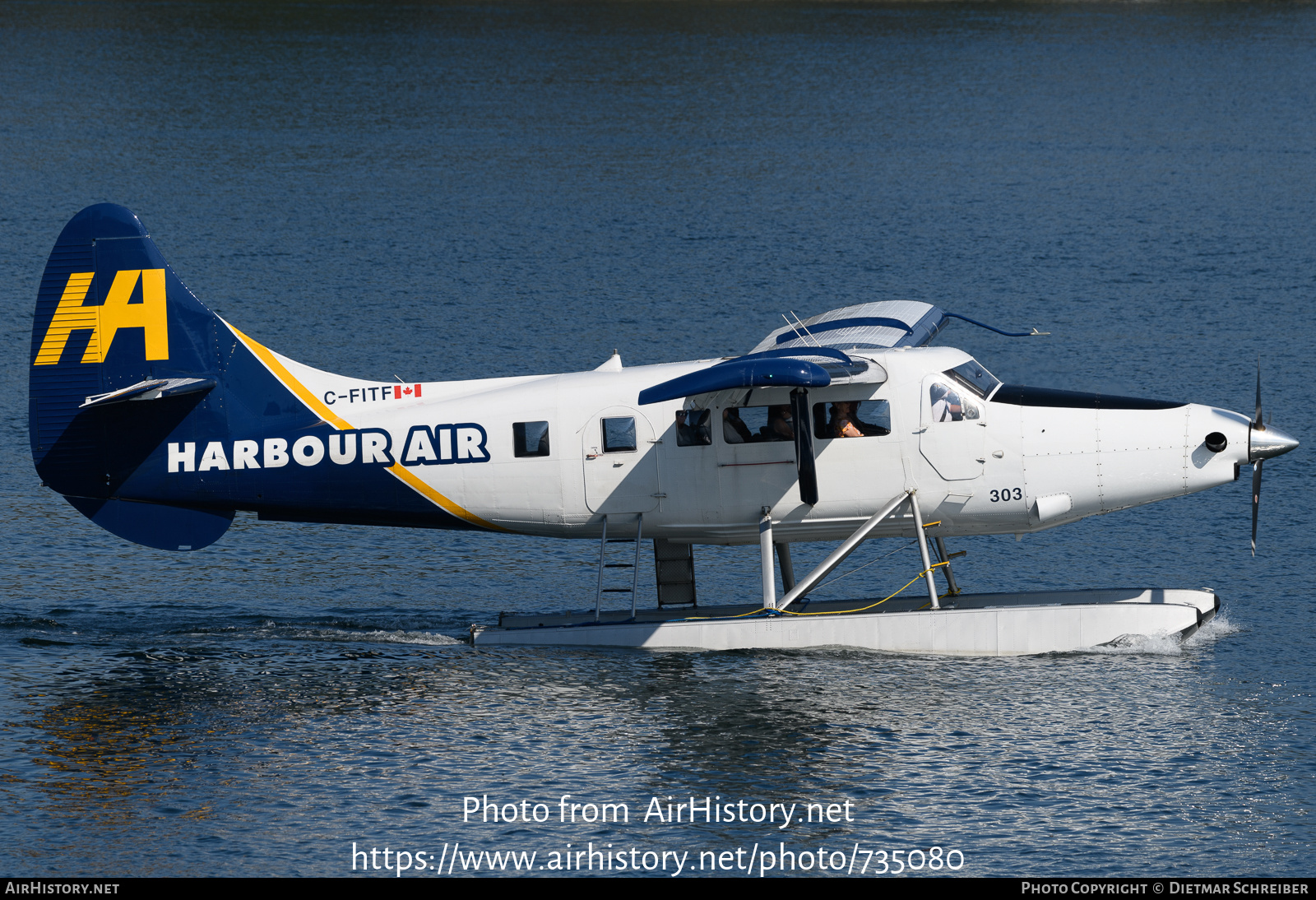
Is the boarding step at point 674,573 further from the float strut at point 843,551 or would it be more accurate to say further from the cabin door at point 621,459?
the float strut at point 843,551

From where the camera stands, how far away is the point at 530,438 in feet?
63.9

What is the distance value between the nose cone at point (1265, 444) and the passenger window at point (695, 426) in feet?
21.7

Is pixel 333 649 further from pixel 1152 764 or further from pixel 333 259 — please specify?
pixel 333 259

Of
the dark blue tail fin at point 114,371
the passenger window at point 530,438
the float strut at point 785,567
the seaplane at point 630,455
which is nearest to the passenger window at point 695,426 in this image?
the seaplane at point 630,455

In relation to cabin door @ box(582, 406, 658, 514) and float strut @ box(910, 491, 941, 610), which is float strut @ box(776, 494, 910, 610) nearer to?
float strut @ box(910, 491, 941, 610)

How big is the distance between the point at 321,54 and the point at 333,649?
245ft

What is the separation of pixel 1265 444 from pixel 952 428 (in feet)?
12.3

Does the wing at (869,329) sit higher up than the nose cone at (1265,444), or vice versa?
the wing at (869,329)

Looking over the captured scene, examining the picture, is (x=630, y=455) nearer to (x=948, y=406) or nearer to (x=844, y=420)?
(x=844, y=420)

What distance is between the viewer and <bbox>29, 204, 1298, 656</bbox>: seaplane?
18938 mm

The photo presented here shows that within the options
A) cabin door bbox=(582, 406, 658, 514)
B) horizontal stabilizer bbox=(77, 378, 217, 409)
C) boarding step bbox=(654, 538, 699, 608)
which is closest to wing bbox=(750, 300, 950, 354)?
cabin door bbox=(582, 406, 658, 514)

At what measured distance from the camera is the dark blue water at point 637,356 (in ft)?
52.0

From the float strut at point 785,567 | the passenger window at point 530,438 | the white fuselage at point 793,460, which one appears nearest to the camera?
the white fuselage at point 793,460

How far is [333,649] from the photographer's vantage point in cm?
2042
